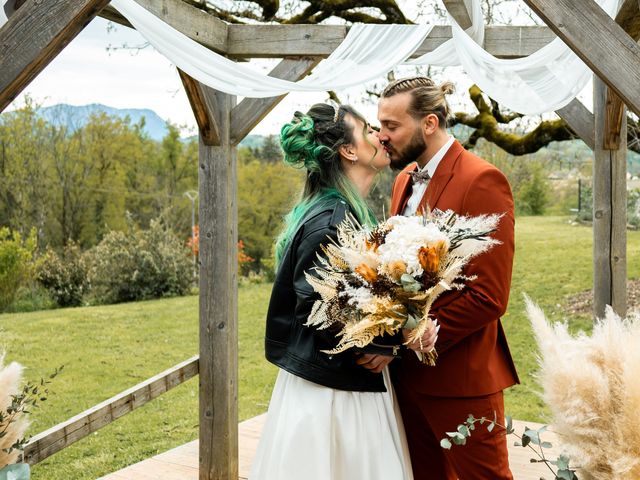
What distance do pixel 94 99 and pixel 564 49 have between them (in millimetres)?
13371

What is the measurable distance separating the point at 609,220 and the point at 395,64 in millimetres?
1386

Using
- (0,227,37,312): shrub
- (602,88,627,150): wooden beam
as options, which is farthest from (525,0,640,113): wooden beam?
(0,227,37,312): shrub

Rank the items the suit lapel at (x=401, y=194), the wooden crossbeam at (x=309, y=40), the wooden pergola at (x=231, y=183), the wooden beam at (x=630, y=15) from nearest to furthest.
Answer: the suit lapel at (x=401, y=194) < the wooden beam at (x=630, y=15) < the wooden pergola at (x=231, y=183) < the wooden crossbeam at (x=309, y=40)

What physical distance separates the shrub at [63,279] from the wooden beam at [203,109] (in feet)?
27.7

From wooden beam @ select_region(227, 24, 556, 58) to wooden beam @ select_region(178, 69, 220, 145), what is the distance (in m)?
0.33

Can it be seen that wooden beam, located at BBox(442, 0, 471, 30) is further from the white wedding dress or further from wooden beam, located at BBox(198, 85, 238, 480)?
the white wedding dress

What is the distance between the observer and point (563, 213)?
1322cm

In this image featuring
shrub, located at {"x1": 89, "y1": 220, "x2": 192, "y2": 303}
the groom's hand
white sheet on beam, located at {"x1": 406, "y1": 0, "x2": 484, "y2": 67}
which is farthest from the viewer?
shrub, located at {"x1": 89, "y1": 220, "x2": 192, "y2": 303}

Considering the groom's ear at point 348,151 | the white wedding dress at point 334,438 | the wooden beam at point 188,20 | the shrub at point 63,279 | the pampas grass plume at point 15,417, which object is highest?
the wooden beam at point 188,20

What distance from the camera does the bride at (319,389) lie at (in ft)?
6.88

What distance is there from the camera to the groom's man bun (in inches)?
91.6

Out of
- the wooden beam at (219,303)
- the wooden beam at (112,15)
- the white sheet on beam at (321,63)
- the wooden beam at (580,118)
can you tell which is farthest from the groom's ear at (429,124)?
the wooden beam at (580,118)

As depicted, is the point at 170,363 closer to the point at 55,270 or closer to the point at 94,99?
the point at 55,270

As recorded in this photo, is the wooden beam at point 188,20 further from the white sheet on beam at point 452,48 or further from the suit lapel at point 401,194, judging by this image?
the suit lapel at point 401,194
